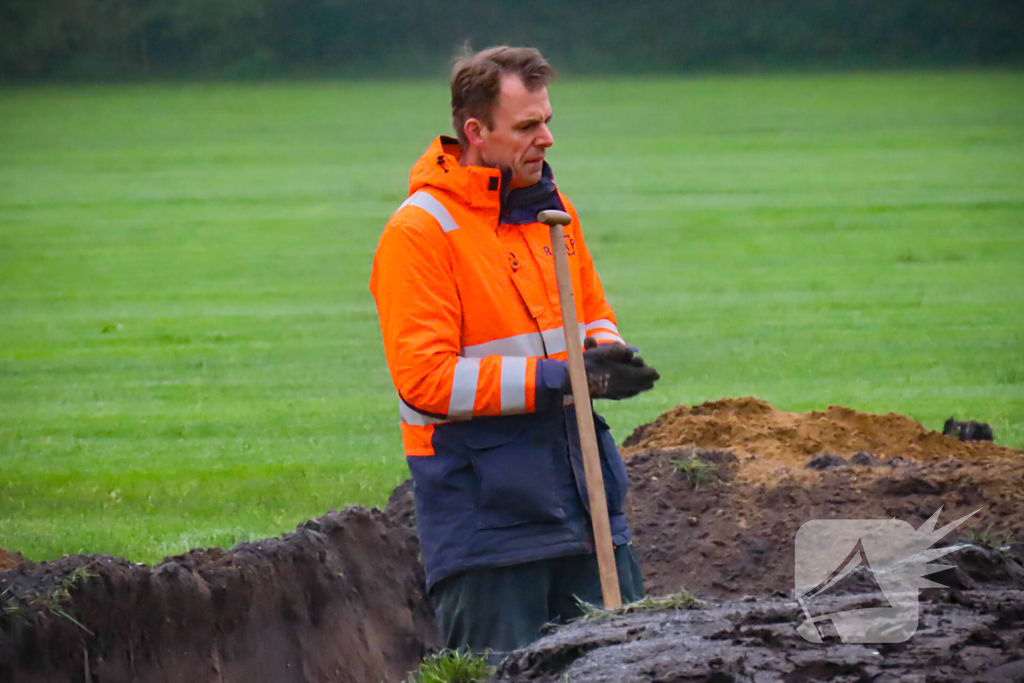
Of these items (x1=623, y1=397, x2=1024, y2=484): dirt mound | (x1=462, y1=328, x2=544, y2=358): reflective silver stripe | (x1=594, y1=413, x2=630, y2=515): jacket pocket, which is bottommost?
(x1=623, y1=397, x2=1024, y2=484): dirt mound

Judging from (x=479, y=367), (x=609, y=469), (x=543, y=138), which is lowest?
(x=609, y=469)

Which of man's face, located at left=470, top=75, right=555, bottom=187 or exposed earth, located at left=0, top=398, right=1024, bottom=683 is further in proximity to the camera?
man's face, located at left=470, top=75, right=555, bottom=187

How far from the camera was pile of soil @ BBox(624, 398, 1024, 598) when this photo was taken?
5707 mm

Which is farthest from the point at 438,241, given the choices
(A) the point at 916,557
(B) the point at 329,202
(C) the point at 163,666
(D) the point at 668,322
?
(B) the point at 329,202

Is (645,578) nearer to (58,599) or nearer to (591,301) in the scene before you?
(591,301)

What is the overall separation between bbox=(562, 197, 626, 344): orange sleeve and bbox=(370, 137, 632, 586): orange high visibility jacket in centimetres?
22

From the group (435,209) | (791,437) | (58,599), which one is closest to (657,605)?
(435,209)

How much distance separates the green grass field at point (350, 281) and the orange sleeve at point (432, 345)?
9.91 feet

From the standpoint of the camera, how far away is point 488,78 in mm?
3797

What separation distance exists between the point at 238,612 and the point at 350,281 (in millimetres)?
9865

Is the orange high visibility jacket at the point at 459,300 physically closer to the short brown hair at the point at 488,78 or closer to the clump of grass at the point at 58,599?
the short brown hair at the point at 488,78

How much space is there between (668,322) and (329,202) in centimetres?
1020

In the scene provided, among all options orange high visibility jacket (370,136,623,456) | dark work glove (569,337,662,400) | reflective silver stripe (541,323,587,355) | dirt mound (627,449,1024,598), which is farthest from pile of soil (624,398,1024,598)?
orange high visibility jacket (370,136,623,456)

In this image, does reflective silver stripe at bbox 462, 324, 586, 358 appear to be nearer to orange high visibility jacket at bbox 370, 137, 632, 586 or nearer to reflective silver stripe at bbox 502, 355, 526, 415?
orange high visibility jacket at bbox 370, 137, 632, 586
